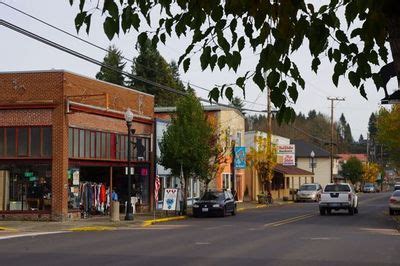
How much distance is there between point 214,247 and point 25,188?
15.1 meters

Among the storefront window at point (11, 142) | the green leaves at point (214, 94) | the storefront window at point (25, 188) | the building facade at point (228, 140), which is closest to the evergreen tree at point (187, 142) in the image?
the storefront window at point (25, 188)

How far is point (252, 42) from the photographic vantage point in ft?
14.8

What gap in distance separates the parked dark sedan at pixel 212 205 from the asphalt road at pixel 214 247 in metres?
9.78

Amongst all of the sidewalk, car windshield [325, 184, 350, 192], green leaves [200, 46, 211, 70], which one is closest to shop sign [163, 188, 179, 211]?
the sidewalk

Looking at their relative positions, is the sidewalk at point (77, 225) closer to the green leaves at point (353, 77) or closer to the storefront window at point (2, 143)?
the storefront window at point (2, 143)

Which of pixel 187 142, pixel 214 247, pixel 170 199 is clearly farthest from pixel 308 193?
pixel 214 247

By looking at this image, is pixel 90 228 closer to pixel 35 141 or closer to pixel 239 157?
pixel 35 141

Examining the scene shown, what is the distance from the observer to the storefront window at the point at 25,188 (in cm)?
2962

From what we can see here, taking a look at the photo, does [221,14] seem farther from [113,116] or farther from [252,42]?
[113,116]

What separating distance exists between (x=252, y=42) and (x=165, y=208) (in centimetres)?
2972

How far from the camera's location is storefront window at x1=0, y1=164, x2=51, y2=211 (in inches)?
1166

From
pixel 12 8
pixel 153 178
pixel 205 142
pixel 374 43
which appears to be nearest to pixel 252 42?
pixel 374 43

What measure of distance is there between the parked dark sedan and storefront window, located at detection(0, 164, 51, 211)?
29.2ft

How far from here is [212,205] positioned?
3469 centimetres
